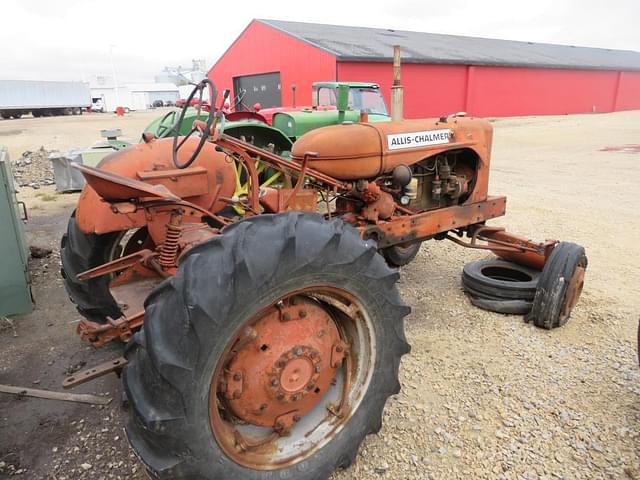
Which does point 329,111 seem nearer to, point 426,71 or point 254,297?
point 254,297

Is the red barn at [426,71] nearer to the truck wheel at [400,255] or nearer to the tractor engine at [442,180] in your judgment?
the truck wheel at [400,255]

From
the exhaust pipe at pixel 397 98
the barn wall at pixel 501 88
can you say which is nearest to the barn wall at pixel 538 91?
the barn wall at pixel 501 88

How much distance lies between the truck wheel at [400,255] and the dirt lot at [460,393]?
119 millimetres

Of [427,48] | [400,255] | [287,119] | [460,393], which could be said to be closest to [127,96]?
[427,48]

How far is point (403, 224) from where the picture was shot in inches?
123

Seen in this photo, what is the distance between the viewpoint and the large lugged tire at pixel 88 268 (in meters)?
2.63

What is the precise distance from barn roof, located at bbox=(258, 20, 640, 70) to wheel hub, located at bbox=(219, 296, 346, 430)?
16655mm

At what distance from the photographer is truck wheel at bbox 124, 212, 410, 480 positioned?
58.4 inches

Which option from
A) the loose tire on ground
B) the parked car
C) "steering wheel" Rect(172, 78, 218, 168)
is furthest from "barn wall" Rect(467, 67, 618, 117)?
the parked car

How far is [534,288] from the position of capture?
336 cm

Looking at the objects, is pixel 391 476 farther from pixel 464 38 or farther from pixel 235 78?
pixel 464 38

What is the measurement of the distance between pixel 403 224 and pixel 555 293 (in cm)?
110

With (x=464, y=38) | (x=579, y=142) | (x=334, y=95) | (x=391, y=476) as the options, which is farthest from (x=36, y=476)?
(x=464, y=38)

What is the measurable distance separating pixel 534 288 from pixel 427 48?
69.8ft
